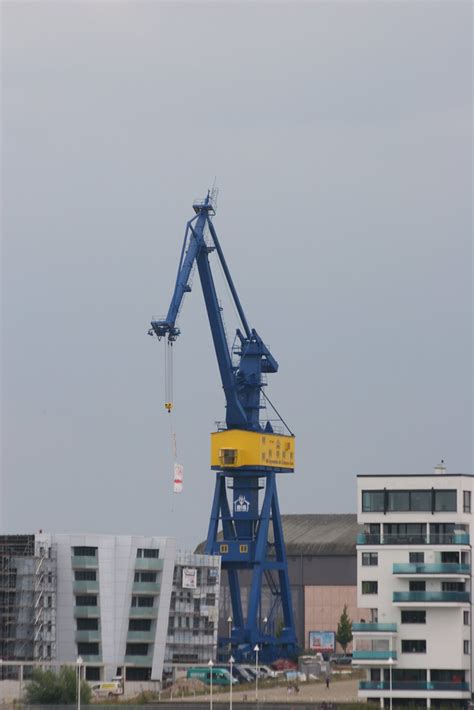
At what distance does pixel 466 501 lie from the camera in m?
91.6

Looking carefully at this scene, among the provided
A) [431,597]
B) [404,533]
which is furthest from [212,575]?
[431,597]

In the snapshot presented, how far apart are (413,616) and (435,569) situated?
2599mm

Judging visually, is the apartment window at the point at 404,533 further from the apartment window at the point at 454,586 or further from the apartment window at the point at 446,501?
the apartment window at the point at 454,586

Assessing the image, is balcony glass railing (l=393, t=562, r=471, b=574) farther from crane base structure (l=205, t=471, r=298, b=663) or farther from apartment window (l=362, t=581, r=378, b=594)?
crane base structure (l=205, t=471, r=298, b=663)

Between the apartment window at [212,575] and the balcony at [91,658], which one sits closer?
the balcony at [91,658]

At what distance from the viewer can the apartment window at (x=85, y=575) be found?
→ 381 feet

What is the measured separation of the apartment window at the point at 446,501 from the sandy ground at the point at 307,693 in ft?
34.1

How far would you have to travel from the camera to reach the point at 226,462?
132 metres

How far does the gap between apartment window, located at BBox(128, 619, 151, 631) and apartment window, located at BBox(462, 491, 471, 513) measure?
32.1 m

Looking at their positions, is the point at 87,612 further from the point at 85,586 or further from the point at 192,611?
the point at 192,611

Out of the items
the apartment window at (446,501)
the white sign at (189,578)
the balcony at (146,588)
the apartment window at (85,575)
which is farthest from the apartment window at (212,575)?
the apartment window at (446,501)

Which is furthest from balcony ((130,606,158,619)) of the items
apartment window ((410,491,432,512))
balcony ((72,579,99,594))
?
apartment window ((410,491,432,512))

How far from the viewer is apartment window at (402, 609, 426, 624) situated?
9094cm

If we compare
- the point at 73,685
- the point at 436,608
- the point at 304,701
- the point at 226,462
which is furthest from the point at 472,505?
the point at 226,462
